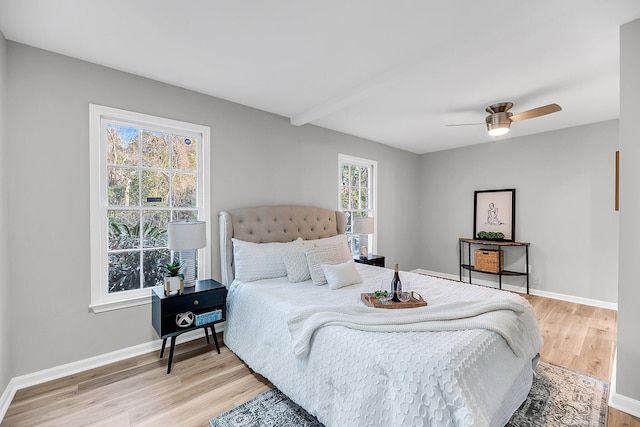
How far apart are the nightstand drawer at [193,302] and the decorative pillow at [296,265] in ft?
2.18

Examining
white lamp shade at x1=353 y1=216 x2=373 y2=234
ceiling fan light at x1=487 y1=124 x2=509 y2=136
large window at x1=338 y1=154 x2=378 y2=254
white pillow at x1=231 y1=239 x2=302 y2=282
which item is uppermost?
ceiling fan light at x1=487 y1=124 x2=509 y2=136

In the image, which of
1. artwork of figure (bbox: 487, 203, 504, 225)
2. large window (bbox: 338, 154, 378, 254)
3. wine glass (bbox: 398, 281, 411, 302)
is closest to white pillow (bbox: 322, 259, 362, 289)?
wine glass (bbox: 398, 281, 411, 302)

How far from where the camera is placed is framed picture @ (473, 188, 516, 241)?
15.7 feet

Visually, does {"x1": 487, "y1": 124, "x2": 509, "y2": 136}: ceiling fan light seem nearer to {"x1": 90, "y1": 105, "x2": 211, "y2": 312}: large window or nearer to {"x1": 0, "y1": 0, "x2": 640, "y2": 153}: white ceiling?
{"x1": 0, "y1": 0, "x2": 640, "y2": 153}: white ceiling

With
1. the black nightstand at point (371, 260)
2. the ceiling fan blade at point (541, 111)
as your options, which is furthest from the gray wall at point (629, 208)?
the black nightstand at point (371, 260)

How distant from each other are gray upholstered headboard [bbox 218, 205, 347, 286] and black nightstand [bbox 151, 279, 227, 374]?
395 millimetres

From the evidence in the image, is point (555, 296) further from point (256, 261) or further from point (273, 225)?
point (256, 261)

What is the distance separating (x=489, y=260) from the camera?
15.4 ft

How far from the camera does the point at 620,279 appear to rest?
1.99 metres

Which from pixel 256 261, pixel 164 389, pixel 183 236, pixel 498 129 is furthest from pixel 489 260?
pixel 164 389

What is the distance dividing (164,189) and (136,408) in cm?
185

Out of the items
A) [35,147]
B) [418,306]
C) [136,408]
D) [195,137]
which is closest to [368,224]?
[418,306]

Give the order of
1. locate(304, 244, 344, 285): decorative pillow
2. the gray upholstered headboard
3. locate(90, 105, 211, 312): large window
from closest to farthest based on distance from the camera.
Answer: locate(90, 105, 211, 312): large window < locate(304, 244, 344, 285): decorative pillow < the gray upholstered headboard

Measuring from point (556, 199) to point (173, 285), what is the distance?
5230mm
